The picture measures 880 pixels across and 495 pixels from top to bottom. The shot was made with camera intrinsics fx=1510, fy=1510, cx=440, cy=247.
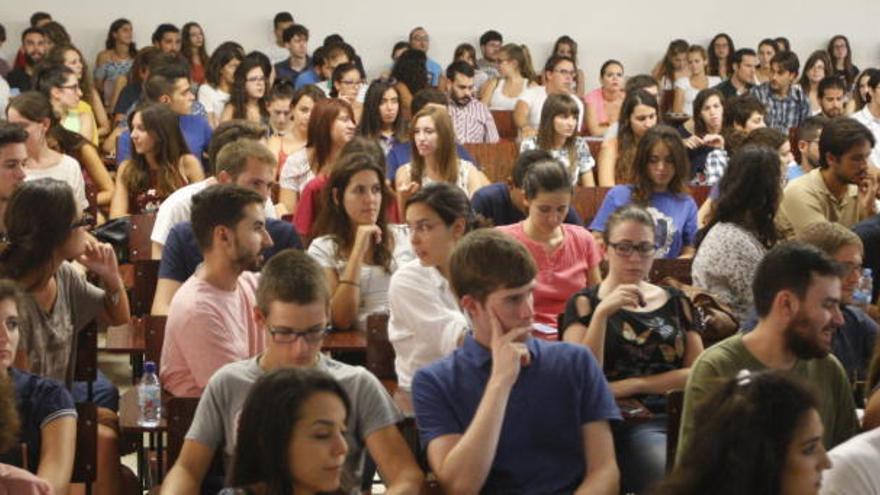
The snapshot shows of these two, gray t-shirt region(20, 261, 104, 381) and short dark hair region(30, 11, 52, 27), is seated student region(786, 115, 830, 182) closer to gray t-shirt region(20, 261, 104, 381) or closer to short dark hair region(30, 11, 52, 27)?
gray t-shirt region(20, 261, 104, 381)

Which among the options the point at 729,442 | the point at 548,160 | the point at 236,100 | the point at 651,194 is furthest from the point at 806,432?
the point at 236,100

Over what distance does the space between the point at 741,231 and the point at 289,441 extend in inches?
113

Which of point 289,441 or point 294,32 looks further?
point 294,32

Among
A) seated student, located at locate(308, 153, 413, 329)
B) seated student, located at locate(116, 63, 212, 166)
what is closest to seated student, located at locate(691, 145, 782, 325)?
seated student, located at locate(308, 153, 413, 329)

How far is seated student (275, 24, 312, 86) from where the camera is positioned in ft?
42.2

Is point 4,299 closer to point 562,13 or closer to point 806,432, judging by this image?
point 806,432

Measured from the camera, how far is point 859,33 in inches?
588

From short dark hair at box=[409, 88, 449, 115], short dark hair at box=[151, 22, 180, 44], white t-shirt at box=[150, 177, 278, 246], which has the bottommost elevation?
white t-shirt at box=[150, 177, 278, 246]

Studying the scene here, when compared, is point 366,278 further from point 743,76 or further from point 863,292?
point 743,76

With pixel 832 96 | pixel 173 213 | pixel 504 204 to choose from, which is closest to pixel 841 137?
pixel 504 204

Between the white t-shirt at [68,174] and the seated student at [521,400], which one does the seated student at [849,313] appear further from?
the white t-shirt at [68,174]

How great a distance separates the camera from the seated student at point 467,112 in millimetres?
10656

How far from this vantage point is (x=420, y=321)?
14.5 feet

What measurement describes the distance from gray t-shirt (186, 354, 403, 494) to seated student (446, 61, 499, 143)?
7027 mm
